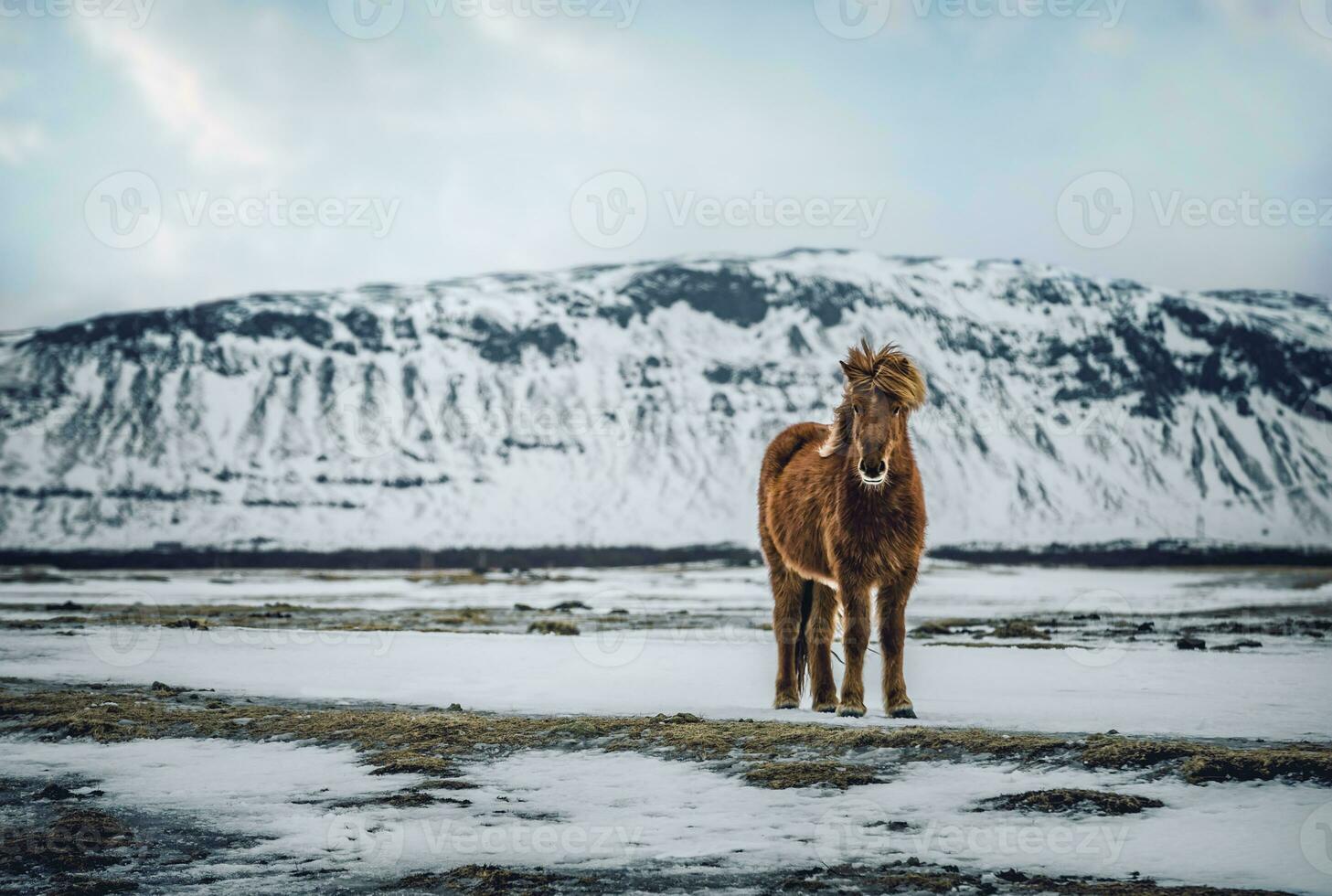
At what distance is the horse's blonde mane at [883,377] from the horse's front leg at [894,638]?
1.75 meters

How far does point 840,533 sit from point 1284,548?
19398 centimetres

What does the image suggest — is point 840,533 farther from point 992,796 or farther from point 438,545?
point 438,545

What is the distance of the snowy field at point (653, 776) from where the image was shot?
682 centimetres

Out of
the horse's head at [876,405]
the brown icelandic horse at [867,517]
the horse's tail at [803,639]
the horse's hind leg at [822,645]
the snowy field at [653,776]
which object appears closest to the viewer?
the snowy field at [653,776]

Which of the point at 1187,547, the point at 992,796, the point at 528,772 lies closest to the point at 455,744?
the point at 528,772

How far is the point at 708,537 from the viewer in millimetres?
174000

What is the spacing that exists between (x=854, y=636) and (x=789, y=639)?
6.98 ft
